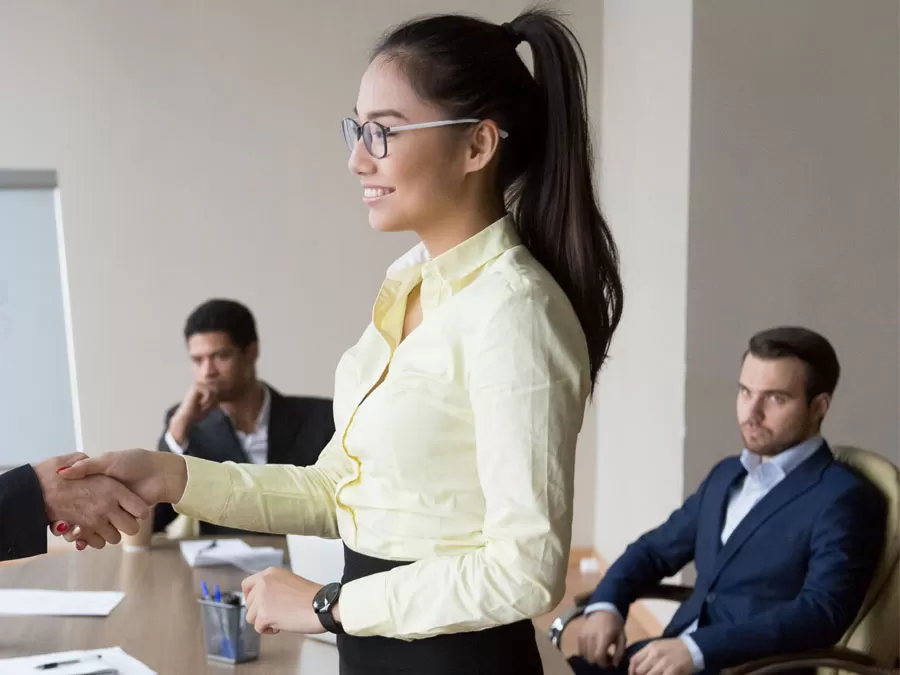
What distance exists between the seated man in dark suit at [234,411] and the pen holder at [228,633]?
5.09 feet

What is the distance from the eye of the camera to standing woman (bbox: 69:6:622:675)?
1041 millimetres

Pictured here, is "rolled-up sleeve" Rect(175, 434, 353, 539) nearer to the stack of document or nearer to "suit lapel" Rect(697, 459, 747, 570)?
the stack of document

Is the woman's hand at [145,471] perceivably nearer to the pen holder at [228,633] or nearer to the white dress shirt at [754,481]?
the pen holder at [228,633]

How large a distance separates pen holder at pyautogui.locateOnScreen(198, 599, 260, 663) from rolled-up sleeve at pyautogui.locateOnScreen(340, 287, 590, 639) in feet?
2.33

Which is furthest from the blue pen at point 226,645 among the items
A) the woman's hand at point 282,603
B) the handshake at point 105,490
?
the woman's hand at point 282,603

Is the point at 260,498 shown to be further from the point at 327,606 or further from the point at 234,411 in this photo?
the point at 234,411

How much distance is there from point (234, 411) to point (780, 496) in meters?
1.84

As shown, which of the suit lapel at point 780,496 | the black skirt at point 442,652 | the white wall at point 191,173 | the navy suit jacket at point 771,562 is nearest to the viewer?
the black skirt at point 442,652

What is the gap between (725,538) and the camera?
2.50 metres

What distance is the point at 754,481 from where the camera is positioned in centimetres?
252

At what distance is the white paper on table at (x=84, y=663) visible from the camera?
1.67m

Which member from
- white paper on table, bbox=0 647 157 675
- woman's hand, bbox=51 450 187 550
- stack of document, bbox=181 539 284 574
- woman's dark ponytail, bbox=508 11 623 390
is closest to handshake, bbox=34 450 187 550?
woman's hand, bbox=51 450 187 550

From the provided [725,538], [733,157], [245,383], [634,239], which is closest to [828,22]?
[733,157]

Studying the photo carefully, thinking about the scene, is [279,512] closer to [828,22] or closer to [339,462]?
[339,462]
